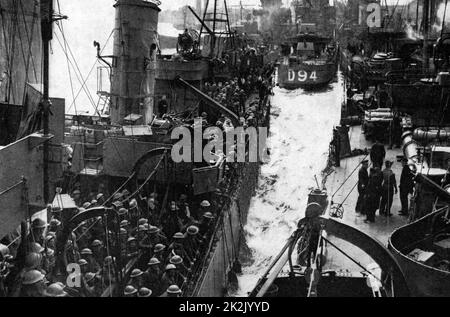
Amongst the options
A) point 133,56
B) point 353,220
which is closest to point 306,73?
point 133,56

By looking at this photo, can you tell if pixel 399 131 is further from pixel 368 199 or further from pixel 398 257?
pixel 398 257

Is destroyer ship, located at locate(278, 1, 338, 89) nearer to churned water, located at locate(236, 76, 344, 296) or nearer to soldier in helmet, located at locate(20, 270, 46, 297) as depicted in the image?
churned water, located at locate(236, 76, 344, 296)

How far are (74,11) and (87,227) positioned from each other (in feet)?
246

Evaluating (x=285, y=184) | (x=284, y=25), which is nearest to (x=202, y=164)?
(x=285, y=184)

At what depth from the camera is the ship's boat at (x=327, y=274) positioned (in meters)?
5.69

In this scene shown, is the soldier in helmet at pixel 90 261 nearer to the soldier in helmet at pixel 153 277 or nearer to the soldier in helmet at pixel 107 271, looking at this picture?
the soldier in helmet at pixel 107 271

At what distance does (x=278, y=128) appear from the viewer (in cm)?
2358

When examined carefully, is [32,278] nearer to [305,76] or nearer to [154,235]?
[154,235]

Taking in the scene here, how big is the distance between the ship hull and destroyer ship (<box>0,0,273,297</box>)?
51.2 feet

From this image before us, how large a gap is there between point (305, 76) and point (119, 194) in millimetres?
24353

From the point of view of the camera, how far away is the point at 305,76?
32.2 meters

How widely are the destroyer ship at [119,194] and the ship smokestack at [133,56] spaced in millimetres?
34

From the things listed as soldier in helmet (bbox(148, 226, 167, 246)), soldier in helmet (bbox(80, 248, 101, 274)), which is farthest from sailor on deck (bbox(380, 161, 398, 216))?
soldier in helmet (bbox(80, 248, 101, 274))

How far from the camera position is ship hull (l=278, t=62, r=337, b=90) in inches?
1267
